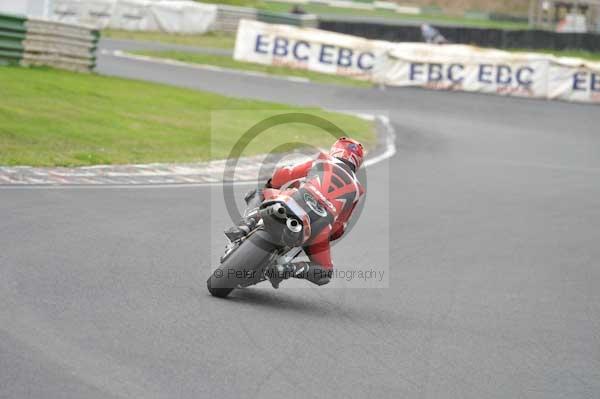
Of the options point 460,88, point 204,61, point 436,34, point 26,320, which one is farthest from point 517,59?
point 26,320

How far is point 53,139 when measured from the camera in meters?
15.8

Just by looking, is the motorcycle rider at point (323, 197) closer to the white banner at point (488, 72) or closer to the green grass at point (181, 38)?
the white banner at point (488, 72)

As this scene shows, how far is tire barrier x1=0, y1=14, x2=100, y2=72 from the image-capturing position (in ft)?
74.0

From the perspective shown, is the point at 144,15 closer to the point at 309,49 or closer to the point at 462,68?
the point at 309,49

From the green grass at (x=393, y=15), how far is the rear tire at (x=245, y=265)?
47.0 meters

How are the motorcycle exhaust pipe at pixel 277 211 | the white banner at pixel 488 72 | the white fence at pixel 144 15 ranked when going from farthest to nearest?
the white fence at pixel 144 15
the white banner at pixel 488 72
the motorcycle exhaust pipe at pixel 277 211

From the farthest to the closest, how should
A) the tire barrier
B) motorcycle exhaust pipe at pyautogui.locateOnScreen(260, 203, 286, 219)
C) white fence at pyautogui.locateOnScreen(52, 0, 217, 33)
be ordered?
white fence at pyautogui.locateOnScreen(52, 0, 217, 33), the tire barrier, motorcycle exhaust pipe at pyautogui.locateOnScreen(260, 203, 286, 219)

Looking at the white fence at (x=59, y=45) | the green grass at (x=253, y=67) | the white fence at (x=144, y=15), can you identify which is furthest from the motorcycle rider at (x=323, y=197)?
the white fence at (x=144, y=15)

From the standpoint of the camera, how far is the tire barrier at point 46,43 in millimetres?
22547

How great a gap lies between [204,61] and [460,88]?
8.49 m

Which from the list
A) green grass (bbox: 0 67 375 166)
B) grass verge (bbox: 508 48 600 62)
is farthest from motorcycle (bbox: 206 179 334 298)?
grass verge (bbox: 508 48 600 62)

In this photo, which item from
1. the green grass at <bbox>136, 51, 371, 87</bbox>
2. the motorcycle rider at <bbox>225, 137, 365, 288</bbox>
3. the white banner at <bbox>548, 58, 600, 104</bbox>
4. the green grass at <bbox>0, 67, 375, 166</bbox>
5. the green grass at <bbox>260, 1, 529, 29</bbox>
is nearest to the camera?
the motorcycle rider at <bbox>225, 137, 365, 288</bbox>

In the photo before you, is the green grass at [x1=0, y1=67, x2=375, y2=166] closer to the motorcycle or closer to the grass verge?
the motorcycle

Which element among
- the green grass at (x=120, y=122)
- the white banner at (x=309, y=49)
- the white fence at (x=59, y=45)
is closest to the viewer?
the green grass at (x=120, y=122)
